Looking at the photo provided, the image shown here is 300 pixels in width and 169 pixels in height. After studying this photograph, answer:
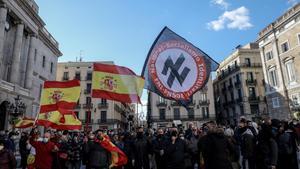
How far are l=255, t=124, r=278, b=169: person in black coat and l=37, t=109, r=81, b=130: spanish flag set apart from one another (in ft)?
23.6

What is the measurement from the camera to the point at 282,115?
109ft

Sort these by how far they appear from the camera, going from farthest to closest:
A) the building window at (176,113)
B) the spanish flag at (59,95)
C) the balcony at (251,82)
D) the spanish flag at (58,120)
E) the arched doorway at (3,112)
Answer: the building window at (176,113) → the balcony at (251,82) → the arched doorway at (3,112) → the spanish flag at (58,120) → the spanish flag at (59,95)

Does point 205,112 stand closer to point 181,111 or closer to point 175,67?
point 181,111

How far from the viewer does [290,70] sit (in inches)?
1277

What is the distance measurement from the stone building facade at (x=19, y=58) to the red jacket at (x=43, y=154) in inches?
626

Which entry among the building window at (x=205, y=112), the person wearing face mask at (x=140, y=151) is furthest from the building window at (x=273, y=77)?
the person wearing face mask at (x=140, y=151)

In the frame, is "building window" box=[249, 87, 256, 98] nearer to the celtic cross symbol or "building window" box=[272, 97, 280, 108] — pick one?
"building window" box=[272, 97, 280, 108]

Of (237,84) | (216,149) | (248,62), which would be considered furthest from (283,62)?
(216,149)

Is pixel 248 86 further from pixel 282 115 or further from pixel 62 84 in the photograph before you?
pixel 62 84

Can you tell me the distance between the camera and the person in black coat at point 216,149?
15.6ft

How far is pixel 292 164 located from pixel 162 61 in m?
4.60

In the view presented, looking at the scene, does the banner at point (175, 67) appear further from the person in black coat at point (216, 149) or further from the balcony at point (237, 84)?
the balcony at point (237, 84)

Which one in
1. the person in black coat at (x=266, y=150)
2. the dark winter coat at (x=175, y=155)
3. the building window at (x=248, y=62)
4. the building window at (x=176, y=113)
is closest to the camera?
the person in black coat at (x=266, y=150)

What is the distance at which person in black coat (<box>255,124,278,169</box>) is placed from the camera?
6.10 m
